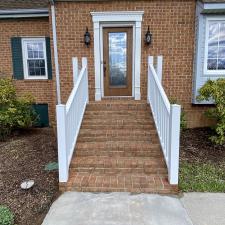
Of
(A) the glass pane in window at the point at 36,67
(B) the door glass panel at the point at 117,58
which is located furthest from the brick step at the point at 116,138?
(A) the glass pane in window at the point at 36,67

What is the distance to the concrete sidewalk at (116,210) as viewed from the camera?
11.7ft

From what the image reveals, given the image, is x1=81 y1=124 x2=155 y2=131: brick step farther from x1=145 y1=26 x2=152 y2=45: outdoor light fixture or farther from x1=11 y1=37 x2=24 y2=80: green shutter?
x1=11 y1=37 x2=24 y2=80: green shutter

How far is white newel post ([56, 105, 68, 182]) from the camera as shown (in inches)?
168

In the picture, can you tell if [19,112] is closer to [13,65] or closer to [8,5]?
[13,65]

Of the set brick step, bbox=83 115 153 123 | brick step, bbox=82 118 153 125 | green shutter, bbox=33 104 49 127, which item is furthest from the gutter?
brick step, bbox=82 118 153 125

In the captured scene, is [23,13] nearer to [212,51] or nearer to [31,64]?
[31,64]

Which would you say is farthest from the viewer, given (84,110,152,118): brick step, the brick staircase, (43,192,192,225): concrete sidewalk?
(84,110,152,118): brick step

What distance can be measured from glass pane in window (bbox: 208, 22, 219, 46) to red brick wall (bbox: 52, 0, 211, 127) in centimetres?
43

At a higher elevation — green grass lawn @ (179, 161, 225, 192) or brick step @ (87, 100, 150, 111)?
brick step @ (87, 100, 150, 111)

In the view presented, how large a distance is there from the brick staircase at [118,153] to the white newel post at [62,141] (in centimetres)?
19

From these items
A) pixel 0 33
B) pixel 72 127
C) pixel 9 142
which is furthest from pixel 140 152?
pixel 0 33

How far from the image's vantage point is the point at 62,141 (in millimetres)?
4336

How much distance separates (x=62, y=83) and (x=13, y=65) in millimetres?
2099

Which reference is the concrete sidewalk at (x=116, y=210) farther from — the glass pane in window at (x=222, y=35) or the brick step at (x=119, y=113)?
the glass pane in window at (x=222, y=35)
